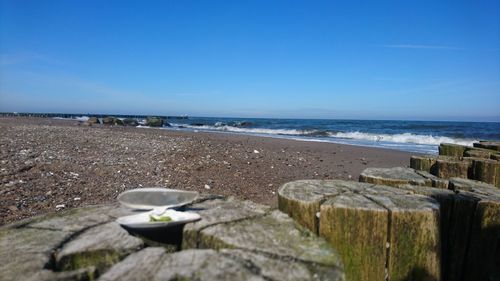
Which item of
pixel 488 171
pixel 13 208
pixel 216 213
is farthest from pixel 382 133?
pixel 216 213

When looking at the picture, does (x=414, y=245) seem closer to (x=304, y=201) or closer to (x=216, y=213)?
(x=304, y=201)

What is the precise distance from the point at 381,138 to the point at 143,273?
93.3 ft

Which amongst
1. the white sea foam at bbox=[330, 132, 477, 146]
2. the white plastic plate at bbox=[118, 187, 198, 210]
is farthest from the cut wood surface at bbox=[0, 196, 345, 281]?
the white sea foam at bbox=[330, 132, 477, 146]

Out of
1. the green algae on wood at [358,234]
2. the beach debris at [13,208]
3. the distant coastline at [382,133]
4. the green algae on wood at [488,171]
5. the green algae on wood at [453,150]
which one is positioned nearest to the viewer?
the green algae on wood at [358,234]

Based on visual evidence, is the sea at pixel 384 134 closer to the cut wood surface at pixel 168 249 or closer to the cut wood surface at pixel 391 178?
the cut wood surface at pixel 391 178

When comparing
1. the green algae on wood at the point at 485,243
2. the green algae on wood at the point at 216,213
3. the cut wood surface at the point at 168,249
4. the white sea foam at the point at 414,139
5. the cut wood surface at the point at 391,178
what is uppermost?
the cut wood surface at the point at 391,178

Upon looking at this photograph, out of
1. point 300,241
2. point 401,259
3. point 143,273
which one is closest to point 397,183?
point 401,259

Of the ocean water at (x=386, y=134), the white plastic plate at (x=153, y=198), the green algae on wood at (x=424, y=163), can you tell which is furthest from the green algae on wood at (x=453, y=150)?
the ocean water at (x=386, y=134)

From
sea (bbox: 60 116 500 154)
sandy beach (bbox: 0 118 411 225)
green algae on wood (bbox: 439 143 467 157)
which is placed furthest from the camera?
sea (bbox: 60 116 500 154)

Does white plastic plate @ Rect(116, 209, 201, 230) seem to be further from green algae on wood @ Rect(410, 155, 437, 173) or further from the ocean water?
the ocean water

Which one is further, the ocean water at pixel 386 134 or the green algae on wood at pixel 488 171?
the ocean water at pixel 386 134

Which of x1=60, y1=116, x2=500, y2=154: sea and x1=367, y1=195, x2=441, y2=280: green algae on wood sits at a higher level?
x1=367, y1=195, x2=441, y2=280: green algae on wood

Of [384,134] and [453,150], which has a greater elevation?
[453,150]

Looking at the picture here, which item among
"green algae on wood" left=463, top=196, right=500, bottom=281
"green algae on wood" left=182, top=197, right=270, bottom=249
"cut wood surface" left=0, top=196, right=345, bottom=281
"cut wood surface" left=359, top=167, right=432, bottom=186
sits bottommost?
"green algae on wood" left=463, top=196, right=500, bottom=281
